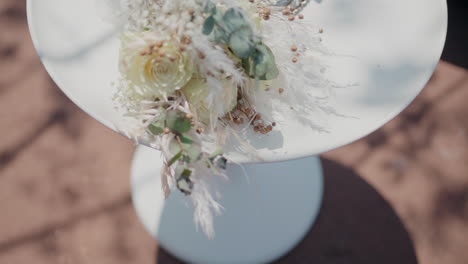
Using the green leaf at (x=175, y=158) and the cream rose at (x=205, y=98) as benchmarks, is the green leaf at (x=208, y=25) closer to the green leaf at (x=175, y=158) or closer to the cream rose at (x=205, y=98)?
the cream rose at (x=205, y=98)

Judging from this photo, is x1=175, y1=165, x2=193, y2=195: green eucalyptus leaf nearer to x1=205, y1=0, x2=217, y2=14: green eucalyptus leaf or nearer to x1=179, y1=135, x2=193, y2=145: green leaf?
x1=179, y1=135, x2=193, y2=145: green leaf

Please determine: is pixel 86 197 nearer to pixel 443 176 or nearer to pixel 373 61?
pixel 373 61

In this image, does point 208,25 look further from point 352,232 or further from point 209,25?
point 352,232

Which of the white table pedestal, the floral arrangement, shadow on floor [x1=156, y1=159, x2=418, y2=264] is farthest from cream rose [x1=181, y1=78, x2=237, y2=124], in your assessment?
shadow on floor [x1=156, y1=159, x2=418, y2=264]

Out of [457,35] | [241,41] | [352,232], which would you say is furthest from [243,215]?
[457,35]

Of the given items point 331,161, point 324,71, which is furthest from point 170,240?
point 324,71

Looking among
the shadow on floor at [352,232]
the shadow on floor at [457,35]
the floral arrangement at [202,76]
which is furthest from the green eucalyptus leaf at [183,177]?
the shadow on floor at [457,35]
